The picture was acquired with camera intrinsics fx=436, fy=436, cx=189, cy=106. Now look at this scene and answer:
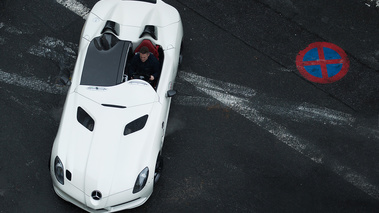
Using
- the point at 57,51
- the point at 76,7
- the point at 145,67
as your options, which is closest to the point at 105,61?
the point at 145,67

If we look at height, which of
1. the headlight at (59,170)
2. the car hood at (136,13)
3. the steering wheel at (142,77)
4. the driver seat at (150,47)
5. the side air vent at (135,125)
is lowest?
the headlight at (59,170)

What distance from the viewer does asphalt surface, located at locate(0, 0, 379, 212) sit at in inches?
302

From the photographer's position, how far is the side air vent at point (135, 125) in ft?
23.0

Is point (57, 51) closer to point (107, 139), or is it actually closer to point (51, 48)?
point (51, 48)

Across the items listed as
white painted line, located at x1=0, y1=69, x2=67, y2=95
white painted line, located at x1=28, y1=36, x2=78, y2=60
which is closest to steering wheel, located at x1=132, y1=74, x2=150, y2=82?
white painted line, located at x1=0, y1=69, x2=67, y2=95

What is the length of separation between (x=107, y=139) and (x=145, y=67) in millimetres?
1561

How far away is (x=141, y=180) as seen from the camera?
687 cm

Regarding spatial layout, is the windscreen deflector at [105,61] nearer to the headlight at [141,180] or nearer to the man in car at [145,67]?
the man in car at [145,67]

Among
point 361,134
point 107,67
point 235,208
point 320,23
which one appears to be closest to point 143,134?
point 107,67

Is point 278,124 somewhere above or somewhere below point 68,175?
above

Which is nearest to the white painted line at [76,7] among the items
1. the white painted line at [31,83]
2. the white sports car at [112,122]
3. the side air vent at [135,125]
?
the white sports car at [112,122]

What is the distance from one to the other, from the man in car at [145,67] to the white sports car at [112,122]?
0.14 metres

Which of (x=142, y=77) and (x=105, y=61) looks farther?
(x=142, y=77)

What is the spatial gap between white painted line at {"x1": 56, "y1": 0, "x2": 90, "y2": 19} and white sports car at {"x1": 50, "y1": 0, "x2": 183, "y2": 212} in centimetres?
137
